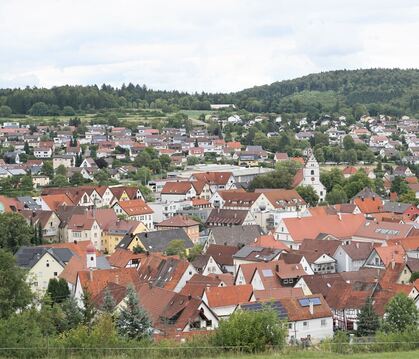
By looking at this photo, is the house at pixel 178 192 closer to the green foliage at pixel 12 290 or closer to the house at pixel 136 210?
the house at pixel 136 210

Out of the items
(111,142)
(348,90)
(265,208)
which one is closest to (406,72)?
(348,90)

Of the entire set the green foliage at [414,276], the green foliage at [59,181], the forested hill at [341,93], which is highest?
the forested hill at [341,93]

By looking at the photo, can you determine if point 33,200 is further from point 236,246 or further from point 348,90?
point 348,90

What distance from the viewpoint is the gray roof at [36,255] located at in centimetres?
3532

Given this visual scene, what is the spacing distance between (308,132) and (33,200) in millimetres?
66260

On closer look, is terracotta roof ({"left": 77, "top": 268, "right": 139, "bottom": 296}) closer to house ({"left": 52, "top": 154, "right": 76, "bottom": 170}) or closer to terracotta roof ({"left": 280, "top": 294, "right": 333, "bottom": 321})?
terracotta roof ({"left": 280, "top": 294, "right": 333, "bottom": 321})

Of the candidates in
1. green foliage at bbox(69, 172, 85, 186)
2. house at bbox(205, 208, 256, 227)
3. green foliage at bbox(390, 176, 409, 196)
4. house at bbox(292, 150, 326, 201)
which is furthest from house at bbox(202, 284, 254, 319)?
green foliage at bbox(69, 172, 85, 186)

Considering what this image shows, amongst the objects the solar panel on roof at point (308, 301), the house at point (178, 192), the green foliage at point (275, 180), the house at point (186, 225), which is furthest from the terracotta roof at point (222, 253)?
the green foliage at point (275, 180)

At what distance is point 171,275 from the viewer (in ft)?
103

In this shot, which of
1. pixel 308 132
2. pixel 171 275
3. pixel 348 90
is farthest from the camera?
pixel 348 90

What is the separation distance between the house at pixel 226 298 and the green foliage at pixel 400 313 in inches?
191

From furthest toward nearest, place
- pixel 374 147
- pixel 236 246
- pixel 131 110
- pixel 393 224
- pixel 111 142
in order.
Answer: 1. pixel 131 110
2. pixel 374 147
3. pixel 111 142
4. pixel 393 224
5. pixel 236 246

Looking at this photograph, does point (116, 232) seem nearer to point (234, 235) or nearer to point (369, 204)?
point (234, 235)

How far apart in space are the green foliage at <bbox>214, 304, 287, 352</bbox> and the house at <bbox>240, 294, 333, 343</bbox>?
8.89 metres
